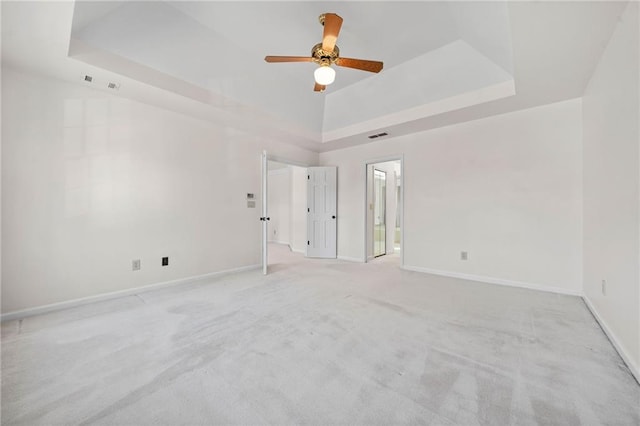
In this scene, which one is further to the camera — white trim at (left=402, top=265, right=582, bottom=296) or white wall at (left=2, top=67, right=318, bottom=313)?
white trim at (left=402, top=265, right=582, bottom=296)

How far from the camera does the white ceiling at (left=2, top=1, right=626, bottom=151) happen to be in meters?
2.03

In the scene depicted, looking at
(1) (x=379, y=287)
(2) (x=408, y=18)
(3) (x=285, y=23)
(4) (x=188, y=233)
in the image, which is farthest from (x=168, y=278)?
(2) (x=408, y=18)

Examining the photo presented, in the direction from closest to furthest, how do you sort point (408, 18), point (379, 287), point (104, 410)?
1. point (104, 410)
2. point (408, 18)
3. point (379, 287)

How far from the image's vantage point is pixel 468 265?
3979mm

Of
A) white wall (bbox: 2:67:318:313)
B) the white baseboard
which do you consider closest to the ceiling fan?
white wall (bbox: 2:67:318:313)

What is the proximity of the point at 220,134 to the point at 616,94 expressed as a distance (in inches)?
179

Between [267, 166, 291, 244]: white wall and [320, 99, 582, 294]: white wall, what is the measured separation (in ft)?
13.3

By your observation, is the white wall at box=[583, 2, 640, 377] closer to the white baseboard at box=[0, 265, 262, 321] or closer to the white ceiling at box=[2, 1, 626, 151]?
the white ceiling at box=[2, 1, 626, 151]

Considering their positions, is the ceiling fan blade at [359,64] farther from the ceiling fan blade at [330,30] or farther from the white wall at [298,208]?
the white wall at [298,208]

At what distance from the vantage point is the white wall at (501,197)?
3234 mm

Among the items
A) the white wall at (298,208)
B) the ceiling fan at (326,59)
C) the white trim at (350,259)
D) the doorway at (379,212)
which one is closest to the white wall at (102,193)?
the ceiling fan at (326,59)

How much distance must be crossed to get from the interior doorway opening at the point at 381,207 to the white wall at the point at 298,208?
192 centimetres

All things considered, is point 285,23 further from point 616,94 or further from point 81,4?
point 616,94

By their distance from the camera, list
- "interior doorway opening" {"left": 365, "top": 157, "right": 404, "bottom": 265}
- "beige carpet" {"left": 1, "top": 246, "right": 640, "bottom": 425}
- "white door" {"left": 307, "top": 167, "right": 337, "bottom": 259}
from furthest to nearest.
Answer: "white door" {"left": 307, "top": 167, "right": 337, "bottom": 259} < "interior doorway opening" {"left": 365, "top": 157, "right": 404, "bottom": 265} < "beige carpet" {"left": 1, "top": 246, "right": 640, "bottom": 425}
